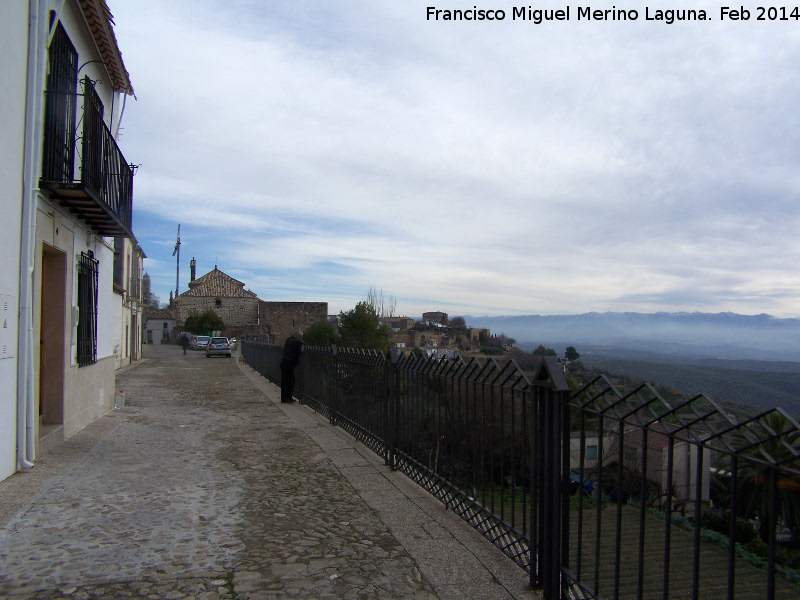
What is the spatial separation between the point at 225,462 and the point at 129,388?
10.5 m

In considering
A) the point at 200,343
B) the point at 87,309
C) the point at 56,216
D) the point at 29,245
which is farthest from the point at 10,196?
the point at 200,343

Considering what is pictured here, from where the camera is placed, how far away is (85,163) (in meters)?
7.30

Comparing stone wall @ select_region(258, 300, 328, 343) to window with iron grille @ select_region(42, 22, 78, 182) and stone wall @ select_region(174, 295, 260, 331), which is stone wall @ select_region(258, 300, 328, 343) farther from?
window with iron grille @ select_region(42, 22, 78, 182)

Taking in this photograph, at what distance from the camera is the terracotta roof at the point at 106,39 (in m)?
7.79

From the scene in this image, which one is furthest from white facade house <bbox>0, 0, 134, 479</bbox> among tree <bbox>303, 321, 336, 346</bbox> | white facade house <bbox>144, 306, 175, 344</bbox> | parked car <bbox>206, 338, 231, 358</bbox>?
white facade house <bbox>144, 306, 175, 344</bbox>

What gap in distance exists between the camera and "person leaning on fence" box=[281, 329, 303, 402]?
1248 centimetres

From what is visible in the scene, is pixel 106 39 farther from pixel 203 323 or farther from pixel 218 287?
pixel 218 287

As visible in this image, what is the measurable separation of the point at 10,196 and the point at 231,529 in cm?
382

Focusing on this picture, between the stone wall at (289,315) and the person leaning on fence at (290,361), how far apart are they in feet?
145

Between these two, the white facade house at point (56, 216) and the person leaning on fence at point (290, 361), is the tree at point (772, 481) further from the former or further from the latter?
the person leaning on fence at point (290, 361)

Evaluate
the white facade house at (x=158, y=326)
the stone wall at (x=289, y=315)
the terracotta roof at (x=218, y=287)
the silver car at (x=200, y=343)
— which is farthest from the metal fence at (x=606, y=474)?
the white facade house at (x=158, y=326)

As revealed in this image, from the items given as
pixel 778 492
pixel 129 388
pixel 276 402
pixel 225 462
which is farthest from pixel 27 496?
pixel 129 388

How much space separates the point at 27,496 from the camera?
4953 mm

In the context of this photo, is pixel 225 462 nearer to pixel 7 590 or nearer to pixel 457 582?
pixel 7 590
